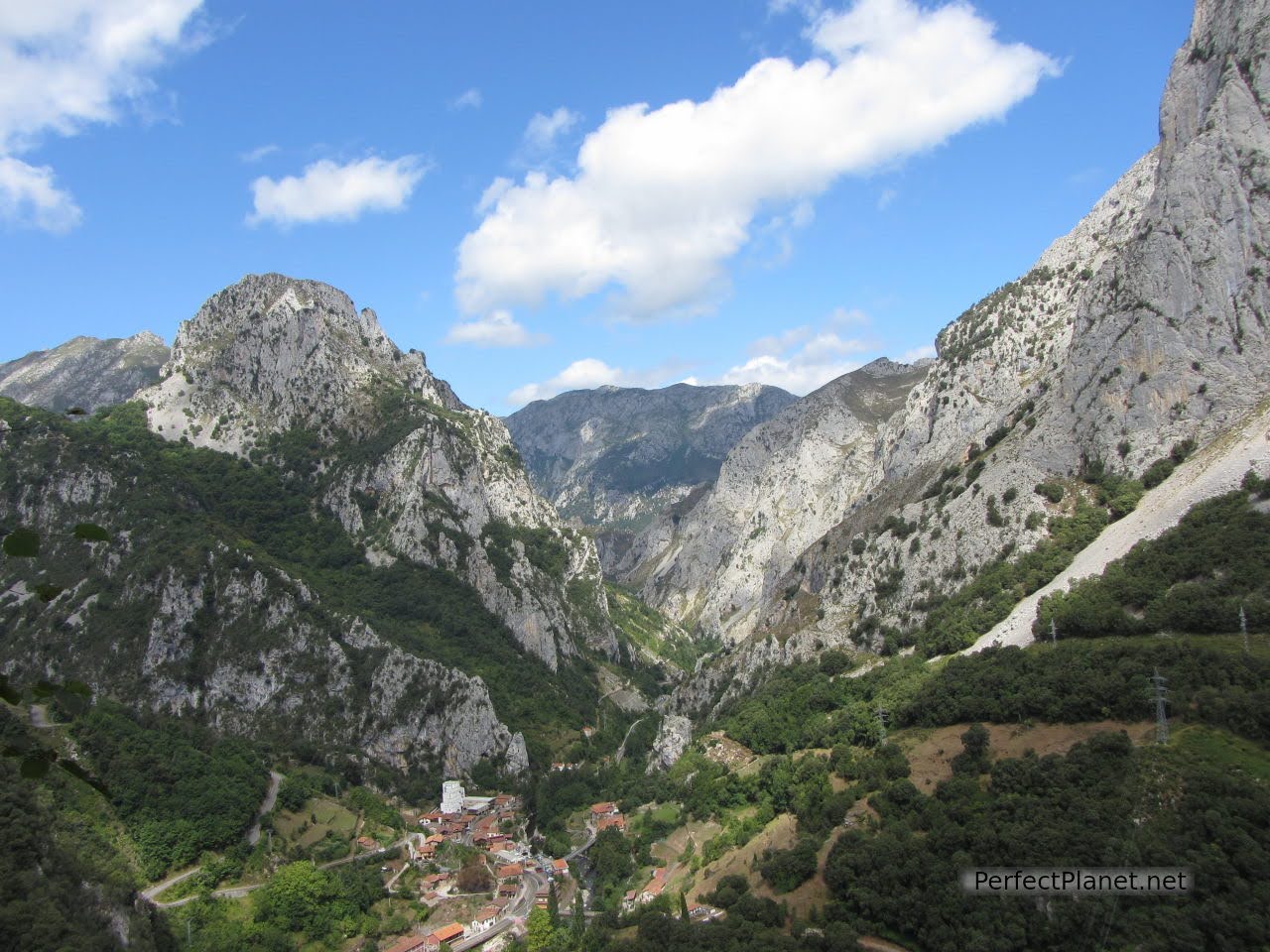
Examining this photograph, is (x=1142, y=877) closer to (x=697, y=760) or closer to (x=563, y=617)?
(x=697, y=760)

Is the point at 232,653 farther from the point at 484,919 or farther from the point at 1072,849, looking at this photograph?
the point at 1072,849

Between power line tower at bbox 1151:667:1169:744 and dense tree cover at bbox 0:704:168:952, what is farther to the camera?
power line tower at bbox 1151:667:1169:744

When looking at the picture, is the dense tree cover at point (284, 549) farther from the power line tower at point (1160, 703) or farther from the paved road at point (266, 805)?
the power line tower at point (1160, 703)

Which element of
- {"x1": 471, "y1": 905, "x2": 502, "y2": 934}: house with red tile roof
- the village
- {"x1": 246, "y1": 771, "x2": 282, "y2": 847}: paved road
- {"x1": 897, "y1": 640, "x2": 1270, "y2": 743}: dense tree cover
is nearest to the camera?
{"x1": 897, "y1": 640, "x2": 1270, "y2": 743}: dense tree cover

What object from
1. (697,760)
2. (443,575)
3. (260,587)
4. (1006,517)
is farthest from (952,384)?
(260,587)

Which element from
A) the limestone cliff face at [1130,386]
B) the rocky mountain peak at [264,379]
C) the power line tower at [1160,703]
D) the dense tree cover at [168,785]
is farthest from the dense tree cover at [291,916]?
the rocky mountain peak at [264,379]

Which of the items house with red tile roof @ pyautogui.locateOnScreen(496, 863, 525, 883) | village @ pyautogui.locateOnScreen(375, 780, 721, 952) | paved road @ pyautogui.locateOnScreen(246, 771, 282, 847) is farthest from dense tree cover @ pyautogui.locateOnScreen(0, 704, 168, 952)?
house with red tile roof @ pyautogui.locateOnScreen(496, 863, 525, 883)

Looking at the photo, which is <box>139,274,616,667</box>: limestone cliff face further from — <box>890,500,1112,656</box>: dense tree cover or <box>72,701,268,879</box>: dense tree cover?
<box>890,500,1112,656</box>: dense tree cover
